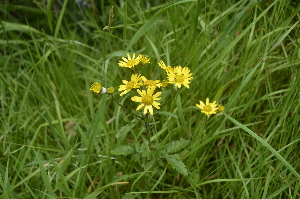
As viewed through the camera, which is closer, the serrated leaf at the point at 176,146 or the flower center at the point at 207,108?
the flower center at the point at 207,108

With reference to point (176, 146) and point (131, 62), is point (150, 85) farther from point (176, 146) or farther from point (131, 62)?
point (176, 146)

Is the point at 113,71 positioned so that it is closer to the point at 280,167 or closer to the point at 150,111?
the point at 150,111

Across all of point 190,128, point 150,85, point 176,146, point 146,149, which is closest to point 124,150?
point 146,149

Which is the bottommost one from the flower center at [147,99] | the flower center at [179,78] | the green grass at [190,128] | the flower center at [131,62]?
the green grass at [190,128]

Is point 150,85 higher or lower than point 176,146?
higher

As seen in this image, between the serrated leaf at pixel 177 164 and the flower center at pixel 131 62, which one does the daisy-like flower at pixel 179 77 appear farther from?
the serrated leaf at pixel 177 164

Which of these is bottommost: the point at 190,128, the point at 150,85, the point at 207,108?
the point at 190,128

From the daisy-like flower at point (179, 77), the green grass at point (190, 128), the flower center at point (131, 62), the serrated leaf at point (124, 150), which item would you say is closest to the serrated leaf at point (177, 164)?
the green grass at point (190, 128)

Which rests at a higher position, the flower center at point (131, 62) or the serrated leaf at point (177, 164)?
the flower center at point (131, 62)

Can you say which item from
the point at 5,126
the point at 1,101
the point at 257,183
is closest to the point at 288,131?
the point at 257,183

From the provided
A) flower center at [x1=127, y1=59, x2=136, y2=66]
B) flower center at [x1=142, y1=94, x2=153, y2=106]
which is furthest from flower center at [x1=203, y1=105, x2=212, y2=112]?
flower center at [x1=127, y1=59, x2=136, y2=66]

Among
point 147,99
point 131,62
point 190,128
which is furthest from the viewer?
point 190,128

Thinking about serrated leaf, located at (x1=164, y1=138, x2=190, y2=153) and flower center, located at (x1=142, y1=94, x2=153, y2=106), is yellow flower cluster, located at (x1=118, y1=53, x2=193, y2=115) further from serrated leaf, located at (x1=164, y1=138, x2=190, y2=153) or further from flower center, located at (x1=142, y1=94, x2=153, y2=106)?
serrated leaf, located at (x1=164, y1=138, x2=190, y2=153)
